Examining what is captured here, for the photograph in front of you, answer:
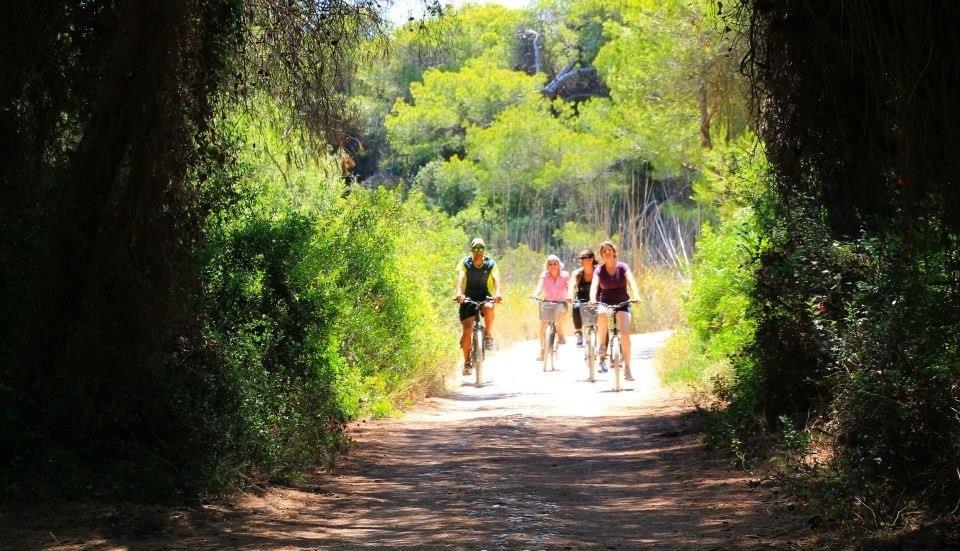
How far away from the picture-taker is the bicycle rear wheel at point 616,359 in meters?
17.3

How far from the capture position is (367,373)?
15.4m

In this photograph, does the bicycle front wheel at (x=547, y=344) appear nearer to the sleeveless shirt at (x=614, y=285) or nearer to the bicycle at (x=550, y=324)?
the bicycle at (x=550, y=324)

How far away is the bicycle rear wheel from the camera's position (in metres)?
17.3

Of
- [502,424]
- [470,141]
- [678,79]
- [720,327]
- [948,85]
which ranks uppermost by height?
[470,141]

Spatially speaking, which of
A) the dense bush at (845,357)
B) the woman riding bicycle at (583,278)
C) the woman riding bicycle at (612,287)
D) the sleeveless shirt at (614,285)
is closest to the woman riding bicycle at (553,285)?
the woman riding bicycle at (583,278)

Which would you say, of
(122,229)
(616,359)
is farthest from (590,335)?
(122,229)

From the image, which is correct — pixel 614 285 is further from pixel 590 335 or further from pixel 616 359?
pixel 590 335

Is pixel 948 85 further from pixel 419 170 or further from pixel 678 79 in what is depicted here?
pixel 419 170

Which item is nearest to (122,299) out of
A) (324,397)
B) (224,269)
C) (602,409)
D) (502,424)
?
(224,269)

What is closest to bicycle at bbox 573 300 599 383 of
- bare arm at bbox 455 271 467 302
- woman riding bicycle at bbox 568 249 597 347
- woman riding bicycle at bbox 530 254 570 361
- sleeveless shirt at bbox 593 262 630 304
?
woman riding bicycle at bbox 568 249 597 347

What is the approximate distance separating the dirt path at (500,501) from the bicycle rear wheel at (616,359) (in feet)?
8.68

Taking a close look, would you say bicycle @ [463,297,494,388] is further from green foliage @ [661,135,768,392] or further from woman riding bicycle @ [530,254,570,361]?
green foliage @ [661,135,768,392]

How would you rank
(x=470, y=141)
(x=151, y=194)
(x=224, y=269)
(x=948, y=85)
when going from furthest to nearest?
(x=470, y=141)
(x=224, y=269)
(x=151, y=194)
(x=948, y=85)

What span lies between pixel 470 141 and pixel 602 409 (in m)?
37.8
